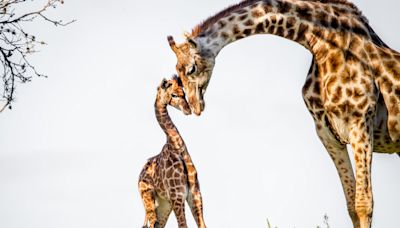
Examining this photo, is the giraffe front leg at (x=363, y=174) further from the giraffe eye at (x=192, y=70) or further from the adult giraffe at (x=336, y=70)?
the giraffe eye at (x=192, y=70)

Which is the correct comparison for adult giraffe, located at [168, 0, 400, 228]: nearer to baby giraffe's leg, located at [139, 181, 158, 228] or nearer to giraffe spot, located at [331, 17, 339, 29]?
giraffe spot, located at [331, 17, 339, 29]

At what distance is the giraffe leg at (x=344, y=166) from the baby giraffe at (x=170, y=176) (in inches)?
134

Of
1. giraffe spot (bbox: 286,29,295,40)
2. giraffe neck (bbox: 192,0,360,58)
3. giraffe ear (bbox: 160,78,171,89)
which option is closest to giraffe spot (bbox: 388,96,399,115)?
giraffe neck (bbox: 192,0,360,58)

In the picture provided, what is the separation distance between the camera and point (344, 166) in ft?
31.6

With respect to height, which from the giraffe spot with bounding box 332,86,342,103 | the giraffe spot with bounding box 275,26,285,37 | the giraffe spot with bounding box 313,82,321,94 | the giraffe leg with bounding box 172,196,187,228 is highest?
the giraffe spot with bounding box 275,26,285,37

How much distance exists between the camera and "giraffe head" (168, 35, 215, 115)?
9062 millimetres

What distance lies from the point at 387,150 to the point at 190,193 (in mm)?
3749

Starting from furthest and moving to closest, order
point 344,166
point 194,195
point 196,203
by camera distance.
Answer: point 194,195 → point 196,203 → point 344,166

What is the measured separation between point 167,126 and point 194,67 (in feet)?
14.0

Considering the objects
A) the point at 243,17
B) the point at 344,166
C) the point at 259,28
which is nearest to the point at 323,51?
the point at 259,28

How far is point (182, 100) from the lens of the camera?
1304 cm

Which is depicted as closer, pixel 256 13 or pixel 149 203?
pixel 256 13

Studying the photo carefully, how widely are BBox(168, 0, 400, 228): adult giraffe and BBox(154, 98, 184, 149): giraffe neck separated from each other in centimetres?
Result: 384

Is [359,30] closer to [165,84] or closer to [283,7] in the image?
[283,7]
